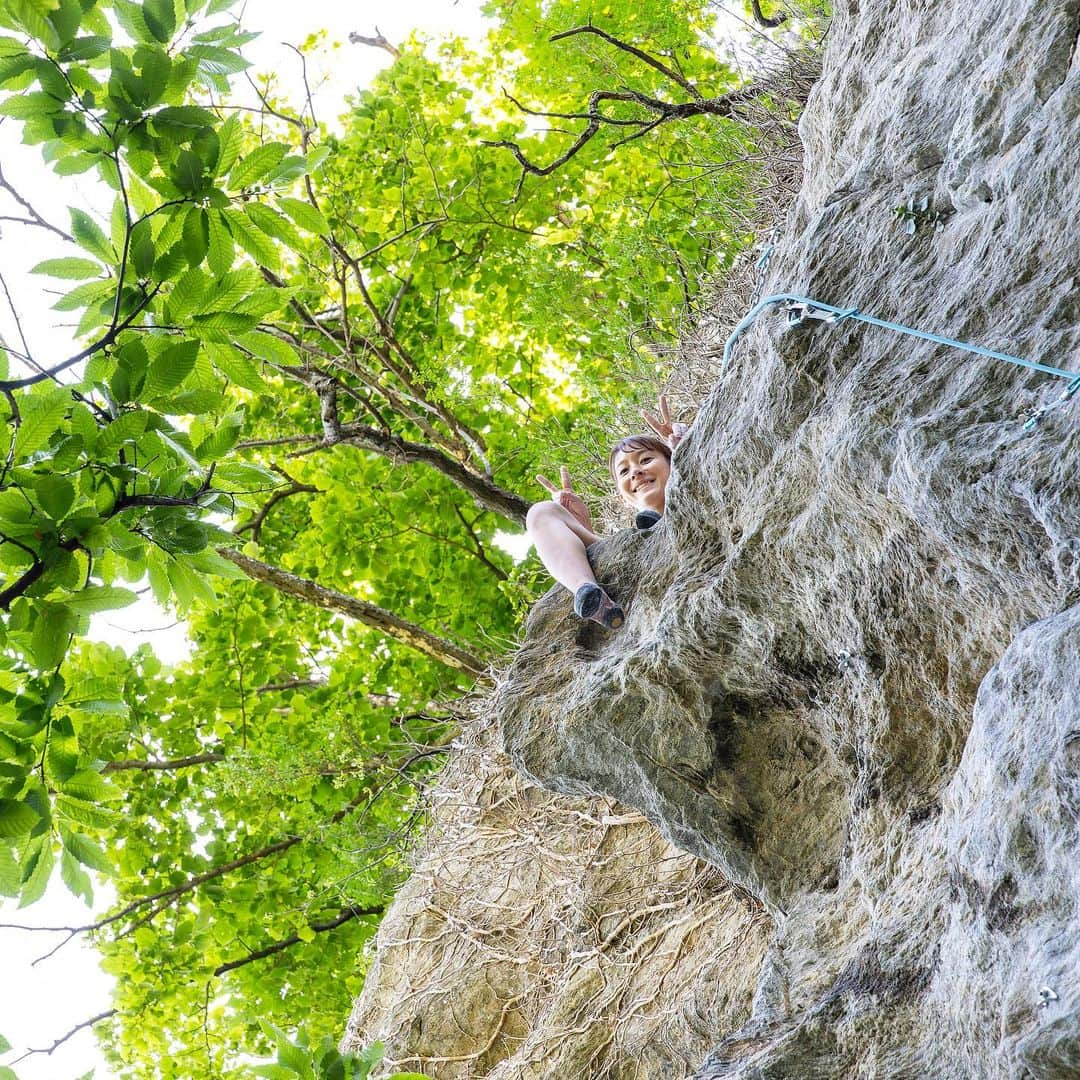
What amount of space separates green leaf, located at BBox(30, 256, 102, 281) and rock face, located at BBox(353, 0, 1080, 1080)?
192 cm

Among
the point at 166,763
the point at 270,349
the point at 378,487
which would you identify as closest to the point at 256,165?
the point at 270,349

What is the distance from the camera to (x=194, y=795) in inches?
345

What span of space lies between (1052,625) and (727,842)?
5.41 feet

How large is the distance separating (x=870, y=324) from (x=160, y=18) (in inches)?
76.6

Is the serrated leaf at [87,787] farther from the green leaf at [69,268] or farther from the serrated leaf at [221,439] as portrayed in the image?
the green leaf at [69,268]

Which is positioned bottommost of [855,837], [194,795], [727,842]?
[855,837]

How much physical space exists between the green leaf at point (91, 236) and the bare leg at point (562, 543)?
2094mm

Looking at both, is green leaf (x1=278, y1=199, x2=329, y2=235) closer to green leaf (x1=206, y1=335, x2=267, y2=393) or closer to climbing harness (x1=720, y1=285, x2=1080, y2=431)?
green leaf (x1=206, y1=335, x2=267, y2=393)

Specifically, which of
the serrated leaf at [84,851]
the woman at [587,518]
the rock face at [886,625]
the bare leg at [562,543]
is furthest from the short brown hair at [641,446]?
the serrated leaf at [84,851]

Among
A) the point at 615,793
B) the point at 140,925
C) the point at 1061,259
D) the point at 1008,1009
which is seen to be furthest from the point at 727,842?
the point at 140,925

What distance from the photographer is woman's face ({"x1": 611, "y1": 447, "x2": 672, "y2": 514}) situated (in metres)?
4.73

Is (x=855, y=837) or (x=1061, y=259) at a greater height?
(x=1061, y=259)

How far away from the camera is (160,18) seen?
7.89ft

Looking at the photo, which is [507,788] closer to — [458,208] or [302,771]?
[302,771]
